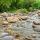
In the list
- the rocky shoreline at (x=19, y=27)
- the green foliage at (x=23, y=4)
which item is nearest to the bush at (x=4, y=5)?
the green foliage at (x=23, y=4)

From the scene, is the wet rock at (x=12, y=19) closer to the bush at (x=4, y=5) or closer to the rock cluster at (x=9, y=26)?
the rock cluster at (x=9, y=26)

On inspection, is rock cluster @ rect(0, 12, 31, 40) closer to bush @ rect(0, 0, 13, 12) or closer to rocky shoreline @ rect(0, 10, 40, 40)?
rocky shoreline @ rect(0, 10, 40, 40)

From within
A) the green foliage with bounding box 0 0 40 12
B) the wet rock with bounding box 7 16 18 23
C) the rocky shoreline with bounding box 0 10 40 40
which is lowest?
the rocky shoreline with bounding box 0 10 40 40

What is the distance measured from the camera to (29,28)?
434cm

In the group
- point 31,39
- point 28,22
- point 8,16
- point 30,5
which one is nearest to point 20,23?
point 28,22

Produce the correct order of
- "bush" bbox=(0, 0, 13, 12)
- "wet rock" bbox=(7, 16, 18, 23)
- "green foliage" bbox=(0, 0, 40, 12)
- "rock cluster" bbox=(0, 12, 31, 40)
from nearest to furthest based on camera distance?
"rock cluster" bbox=(0, 12, 31, 40) < "wet rock" bbox=(7, 16, 18, 23) < "bush" bbox=(0, 0, 13, 12) < "green foliage" bbox=(0, 0, 40, 12)

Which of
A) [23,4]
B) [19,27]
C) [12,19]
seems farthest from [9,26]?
[23,4]

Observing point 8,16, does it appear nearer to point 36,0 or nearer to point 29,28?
point 29,28

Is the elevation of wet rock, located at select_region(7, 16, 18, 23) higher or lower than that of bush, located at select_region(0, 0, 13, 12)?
lower

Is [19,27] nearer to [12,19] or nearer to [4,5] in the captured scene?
[12,19]

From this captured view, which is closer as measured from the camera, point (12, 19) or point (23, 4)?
point (12, 19)

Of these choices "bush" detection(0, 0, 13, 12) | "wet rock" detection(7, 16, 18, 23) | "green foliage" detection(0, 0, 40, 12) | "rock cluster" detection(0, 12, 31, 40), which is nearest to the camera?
"rock cluster" detection(0, 12, 31, 40)

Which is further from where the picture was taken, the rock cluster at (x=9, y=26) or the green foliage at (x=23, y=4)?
the green foliage at (x=23, y=4)

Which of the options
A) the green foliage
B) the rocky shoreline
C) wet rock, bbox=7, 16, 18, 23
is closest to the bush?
the green foliage
